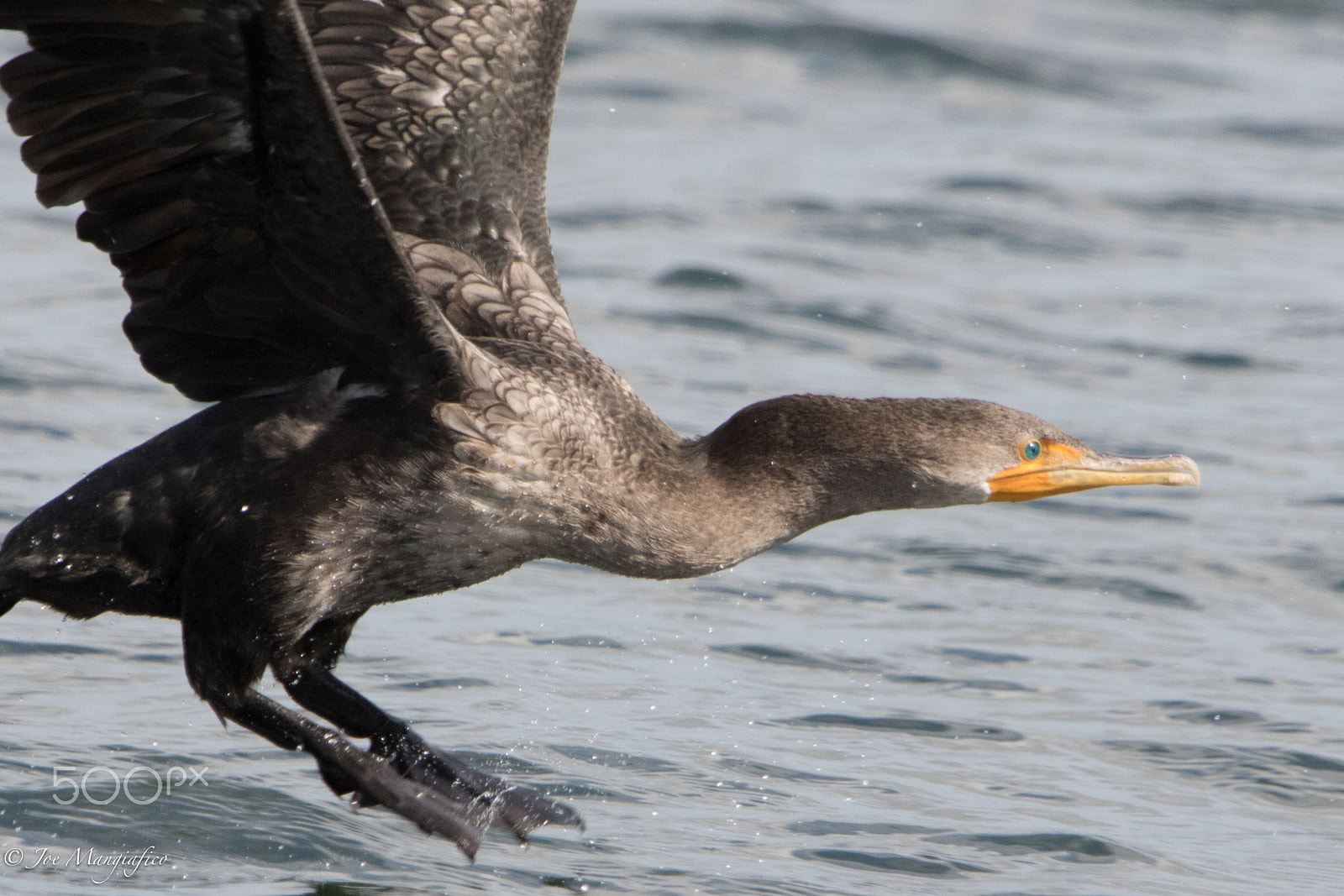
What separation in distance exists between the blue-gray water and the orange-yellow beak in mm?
953

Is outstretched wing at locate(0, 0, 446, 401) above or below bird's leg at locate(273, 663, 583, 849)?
above

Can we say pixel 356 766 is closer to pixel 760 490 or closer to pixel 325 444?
pixel 325 444

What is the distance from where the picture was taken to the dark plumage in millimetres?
4805

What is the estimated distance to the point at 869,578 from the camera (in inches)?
307

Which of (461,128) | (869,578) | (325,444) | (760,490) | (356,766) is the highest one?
(461,128)

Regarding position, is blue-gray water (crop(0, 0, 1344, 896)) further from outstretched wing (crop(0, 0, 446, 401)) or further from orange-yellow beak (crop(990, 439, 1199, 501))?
outstretched wing (crop(0, 0, 446, 401))

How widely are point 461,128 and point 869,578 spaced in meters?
2.65

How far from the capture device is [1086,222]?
12.8 meters

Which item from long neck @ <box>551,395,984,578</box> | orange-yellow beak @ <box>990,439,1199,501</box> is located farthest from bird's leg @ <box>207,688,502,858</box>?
orange-yellow beak @ <box>990,439,1199,501</box>

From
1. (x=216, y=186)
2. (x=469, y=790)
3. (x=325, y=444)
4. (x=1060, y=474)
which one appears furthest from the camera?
(x=1060, y=474)

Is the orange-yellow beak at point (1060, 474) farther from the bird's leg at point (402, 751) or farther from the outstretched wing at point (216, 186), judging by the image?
the outstretched wing at point (216, 186)

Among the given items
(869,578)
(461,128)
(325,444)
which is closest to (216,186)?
(325,444)

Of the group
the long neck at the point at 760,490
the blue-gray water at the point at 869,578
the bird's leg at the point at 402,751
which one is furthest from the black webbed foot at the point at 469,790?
the long neck at the point at 760,490

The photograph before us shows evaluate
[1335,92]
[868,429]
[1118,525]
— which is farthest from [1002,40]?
[868,429]
